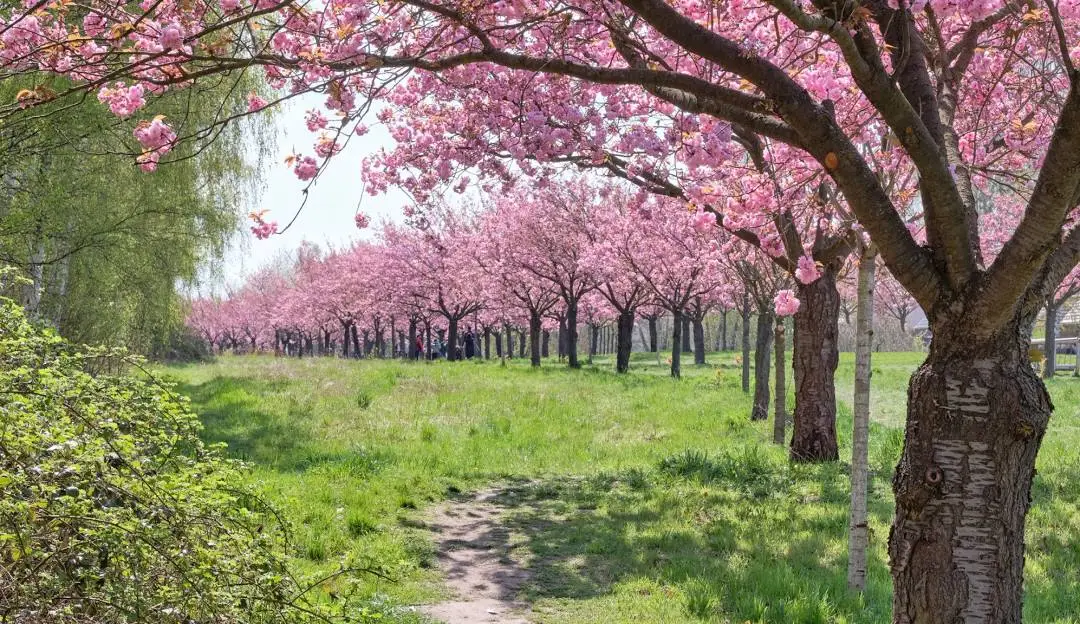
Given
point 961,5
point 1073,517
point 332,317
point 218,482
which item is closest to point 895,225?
point 961,5

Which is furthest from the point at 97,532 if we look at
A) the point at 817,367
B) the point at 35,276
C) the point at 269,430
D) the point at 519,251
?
the point at 519,251

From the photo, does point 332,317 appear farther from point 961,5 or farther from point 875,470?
point 961,5

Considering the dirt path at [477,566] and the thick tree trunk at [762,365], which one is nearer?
the dirt path at [477,566]

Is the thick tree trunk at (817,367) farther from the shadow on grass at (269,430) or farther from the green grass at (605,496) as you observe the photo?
the shadow on grass at (269,430)

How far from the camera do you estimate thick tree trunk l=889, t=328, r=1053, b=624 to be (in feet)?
12.5

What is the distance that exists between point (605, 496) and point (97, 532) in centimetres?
701

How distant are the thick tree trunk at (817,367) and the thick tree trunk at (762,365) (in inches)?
159

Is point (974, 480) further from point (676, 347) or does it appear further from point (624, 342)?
point (624, 342)

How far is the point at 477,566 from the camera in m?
7.15

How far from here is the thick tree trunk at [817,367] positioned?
435 inches

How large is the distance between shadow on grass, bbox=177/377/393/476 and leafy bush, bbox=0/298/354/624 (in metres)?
4.71

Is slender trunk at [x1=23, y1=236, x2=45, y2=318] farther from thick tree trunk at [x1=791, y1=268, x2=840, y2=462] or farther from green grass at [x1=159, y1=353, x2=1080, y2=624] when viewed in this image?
thick tree trunk at [x1=791, y1=268, x2=840, y2=462]

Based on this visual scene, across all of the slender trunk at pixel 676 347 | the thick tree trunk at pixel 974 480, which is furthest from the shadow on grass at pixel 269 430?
the slender trunk at pixel 676 347

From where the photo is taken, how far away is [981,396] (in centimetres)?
384
